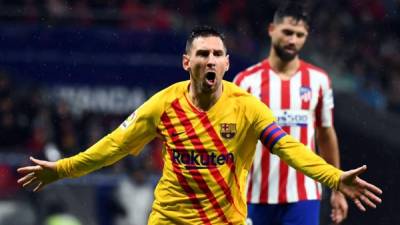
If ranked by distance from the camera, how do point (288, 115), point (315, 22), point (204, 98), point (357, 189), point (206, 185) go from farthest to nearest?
point (315, 22), point (288, 115), point (204, 98), point (206, 185), point (357, 189)

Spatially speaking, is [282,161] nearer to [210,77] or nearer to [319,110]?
[319,110]

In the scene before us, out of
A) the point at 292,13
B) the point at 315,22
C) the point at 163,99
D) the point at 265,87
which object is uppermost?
the point at 315,22

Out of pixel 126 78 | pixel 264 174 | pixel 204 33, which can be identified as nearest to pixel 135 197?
pixel 126 78

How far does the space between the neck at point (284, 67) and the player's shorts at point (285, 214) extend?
0.81 metres

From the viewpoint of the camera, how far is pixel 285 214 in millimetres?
6312

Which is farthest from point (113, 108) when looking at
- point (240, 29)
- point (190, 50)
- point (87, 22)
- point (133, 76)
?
point (190, 50)

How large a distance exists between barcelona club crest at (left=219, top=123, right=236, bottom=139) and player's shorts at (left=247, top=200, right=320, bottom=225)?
51.9 inches

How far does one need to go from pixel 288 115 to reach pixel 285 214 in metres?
0.62

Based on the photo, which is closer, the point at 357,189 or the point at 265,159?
the point at 357,189

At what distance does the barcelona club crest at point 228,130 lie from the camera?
5121mm

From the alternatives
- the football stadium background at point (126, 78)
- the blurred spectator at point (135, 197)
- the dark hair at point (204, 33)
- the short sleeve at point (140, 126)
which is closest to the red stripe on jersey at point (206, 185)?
the short sleeve at point (140, 126)

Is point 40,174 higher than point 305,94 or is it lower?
lower

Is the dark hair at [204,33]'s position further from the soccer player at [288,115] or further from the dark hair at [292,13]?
the dark hair at [292,13]

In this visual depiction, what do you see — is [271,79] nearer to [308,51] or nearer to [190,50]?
[190,50]
